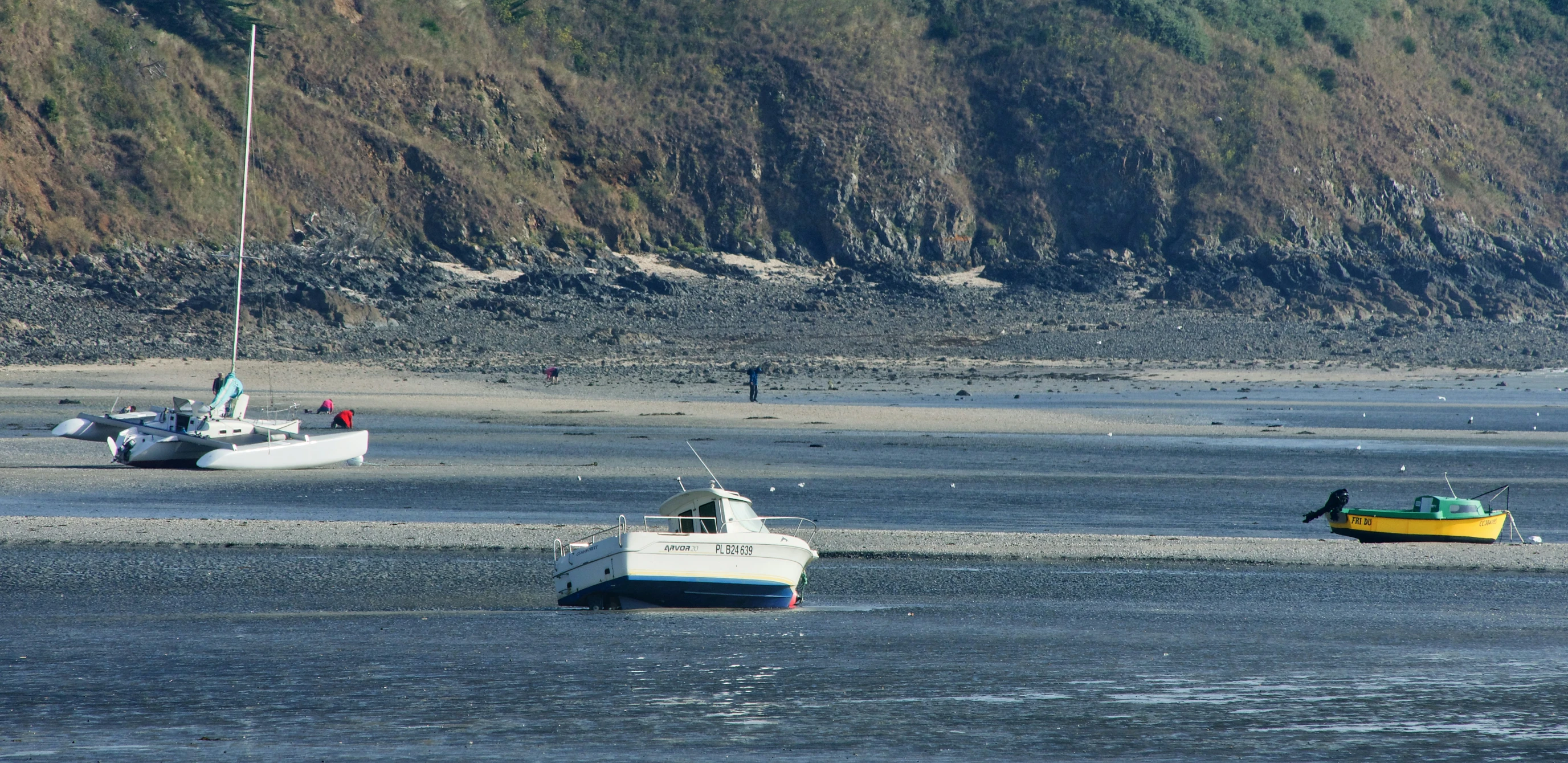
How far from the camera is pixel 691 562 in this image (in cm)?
1527

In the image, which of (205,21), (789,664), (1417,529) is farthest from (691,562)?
(205,21)

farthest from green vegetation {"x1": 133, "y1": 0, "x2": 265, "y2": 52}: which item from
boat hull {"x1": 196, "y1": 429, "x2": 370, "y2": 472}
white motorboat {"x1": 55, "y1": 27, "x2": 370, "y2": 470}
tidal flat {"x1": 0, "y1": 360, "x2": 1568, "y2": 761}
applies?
boat hull {"x1": 196, "y1": 429, "x2": 370, "y2": 472}

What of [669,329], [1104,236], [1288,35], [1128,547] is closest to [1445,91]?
[1288,35]

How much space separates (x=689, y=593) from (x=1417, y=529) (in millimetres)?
10489

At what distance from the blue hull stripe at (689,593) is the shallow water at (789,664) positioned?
0.56 ft

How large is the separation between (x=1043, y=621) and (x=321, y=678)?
693 centimetres

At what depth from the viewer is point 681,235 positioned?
234ft

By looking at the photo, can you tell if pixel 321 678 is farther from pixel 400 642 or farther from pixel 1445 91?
pixel 1445 91

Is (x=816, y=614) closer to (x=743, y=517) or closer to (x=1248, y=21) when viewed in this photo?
(x=743, y=517)

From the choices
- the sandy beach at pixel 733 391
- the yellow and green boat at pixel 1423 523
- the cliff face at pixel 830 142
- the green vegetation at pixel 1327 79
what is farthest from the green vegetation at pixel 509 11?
the yellow and green boat at pixel 1423 523

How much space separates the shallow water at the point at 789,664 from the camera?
10797mm

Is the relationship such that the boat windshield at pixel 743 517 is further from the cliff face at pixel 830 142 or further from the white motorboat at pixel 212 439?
the cliff face at pixel 830 142

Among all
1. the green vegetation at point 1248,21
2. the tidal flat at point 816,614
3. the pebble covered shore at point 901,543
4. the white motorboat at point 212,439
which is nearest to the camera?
the tidal flat at point 816,614

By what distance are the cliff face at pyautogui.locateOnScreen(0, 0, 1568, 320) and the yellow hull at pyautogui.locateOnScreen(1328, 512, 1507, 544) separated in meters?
48.4
